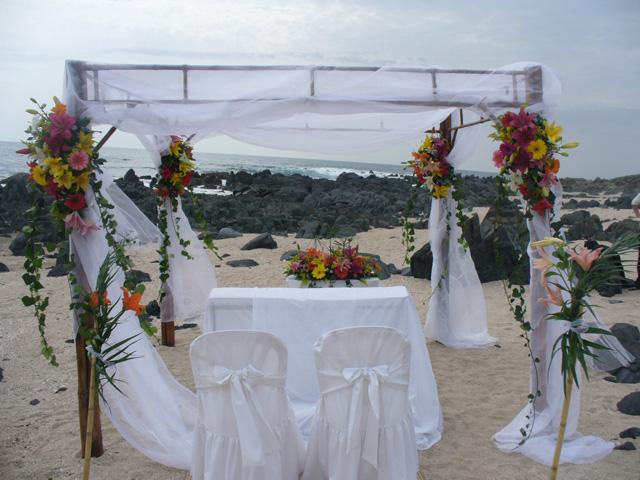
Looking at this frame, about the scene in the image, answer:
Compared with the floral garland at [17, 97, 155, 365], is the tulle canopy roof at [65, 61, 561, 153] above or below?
above

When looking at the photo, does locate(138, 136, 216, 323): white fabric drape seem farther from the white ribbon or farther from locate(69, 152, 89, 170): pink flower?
the white ribbon

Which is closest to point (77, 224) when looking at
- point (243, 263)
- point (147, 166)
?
point (243, 263)

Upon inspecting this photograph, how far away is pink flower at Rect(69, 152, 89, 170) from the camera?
13.0 ft

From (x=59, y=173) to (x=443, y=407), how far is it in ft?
11.3

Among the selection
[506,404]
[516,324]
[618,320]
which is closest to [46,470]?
[506,404]

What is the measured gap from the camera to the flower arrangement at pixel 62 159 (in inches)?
155

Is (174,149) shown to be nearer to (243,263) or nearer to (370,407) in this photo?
(370,407)

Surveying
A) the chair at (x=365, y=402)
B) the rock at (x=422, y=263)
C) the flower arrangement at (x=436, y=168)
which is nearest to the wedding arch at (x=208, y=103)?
the chair at (x=365, y=402)

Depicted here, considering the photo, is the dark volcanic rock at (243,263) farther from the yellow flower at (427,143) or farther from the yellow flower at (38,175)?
the yellow flower at (38,175)

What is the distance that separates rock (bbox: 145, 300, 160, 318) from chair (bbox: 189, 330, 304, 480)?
193 inches

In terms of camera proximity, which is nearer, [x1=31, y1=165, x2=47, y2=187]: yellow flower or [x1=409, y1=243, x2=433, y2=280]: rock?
[x1=31, y1=165, x2=47, y2=187]: yellow flower

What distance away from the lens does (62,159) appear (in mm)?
3982

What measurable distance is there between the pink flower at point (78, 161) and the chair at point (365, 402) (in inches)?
75.7

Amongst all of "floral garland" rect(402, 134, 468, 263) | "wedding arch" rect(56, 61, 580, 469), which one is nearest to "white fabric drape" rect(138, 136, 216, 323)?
"wedding arch" rect(56, 61, 580, 469)
